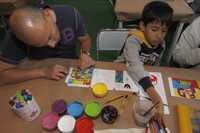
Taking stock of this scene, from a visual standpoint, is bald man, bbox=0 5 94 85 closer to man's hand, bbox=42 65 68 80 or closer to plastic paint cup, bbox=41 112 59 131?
man's hand, bbox=42 65 68 80

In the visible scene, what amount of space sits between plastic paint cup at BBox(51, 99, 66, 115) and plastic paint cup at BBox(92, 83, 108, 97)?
0.17 metres

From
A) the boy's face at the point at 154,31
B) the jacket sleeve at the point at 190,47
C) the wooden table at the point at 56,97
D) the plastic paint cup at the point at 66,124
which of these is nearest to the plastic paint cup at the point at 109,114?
the wooden table at the point at 56,97

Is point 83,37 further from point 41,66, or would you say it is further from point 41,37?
point 41,37

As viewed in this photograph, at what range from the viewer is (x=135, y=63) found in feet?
4.13

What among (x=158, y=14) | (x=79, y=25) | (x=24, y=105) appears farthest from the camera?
(x=79, y=25)

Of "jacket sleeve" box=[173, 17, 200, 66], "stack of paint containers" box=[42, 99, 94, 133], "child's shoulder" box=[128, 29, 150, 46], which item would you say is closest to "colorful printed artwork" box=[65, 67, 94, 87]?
"stack of paint containers" box=[42, 99, 94, 133]

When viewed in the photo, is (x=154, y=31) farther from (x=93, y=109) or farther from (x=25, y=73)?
(x=25, y=73)

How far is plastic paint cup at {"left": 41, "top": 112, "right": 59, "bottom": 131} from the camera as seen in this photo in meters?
0.99

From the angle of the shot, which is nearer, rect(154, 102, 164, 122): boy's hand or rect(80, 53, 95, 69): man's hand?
rect(154, 102, 164, 122): boy's hand

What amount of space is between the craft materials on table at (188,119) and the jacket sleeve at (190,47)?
1.83 ft

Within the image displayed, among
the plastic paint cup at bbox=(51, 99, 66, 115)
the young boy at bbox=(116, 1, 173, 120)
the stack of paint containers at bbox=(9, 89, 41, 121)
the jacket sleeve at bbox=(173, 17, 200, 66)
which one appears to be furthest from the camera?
the jacket sleeve at bbox=(173, 17, 200, 66)

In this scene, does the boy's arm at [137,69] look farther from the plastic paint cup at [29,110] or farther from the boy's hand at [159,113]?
the plastic paint cup at [29,110]

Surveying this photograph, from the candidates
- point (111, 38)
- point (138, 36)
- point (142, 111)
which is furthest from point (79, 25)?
point (142, 111)

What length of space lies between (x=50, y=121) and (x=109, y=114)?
10.6 inches
